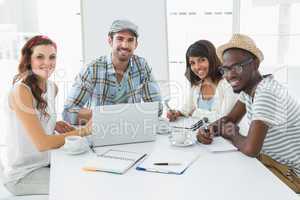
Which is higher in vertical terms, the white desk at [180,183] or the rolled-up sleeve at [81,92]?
the rolled-up sleeve at [81,92]

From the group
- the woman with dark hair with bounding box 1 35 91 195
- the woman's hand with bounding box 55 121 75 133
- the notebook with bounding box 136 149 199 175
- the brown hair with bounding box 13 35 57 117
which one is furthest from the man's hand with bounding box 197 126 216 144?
the brown hair with bounding box 13 35 57 117

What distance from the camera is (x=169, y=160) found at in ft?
5.20

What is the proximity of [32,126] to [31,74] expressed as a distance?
332 mm

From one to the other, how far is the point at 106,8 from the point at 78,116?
1.66 m

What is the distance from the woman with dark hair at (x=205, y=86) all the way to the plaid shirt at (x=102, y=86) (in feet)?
0.95

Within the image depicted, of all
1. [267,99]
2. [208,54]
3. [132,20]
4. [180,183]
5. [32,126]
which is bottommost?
[180,183]

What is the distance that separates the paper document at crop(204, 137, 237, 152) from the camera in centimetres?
171

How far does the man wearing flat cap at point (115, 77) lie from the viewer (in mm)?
2471

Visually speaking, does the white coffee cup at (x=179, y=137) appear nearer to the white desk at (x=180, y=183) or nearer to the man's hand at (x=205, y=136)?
the man's hand at (x=205, y=136)

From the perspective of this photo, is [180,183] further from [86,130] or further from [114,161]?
[86,130]

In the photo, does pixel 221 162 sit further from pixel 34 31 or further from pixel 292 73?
pixel 34 31

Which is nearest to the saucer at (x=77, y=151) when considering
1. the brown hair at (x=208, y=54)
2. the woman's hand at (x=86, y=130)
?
the woman's hand at (x=86, y=130)

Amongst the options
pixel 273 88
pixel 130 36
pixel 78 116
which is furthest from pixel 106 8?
pixel 273 88

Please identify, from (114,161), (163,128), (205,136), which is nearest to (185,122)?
(163,128)
